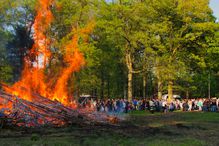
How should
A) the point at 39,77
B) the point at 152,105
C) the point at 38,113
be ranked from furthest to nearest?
the point at 152,105
the point at 39,77
the point at 38,113

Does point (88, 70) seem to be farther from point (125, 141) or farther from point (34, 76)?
point (125, 141)

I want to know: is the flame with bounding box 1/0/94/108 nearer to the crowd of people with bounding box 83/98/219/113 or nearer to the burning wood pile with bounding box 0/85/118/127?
the burning wood pile with bounding box 0/85/118/127

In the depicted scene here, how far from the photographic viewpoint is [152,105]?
3838 cm

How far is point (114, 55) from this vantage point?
55.7m

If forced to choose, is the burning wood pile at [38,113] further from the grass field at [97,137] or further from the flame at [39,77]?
the flame at [39,77]

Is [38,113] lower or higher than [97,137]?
higher

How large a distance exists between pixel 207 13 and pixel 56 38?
18.8 m

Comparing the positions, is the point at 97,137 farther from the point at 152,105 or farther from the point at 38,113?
the point at 152,105

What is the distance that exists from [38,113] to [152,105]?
22055 mm

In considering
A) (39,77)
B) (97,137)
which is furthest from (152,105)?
(97,137)

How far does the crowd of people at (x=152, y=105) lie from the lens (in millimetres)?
38438

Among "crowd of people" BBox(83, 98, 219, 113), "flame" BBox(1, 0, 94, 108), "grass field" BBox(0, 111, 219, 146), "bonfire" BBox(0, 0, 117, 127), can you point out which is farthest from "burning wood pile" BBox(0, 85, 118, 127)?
"crowd of people" BBox(83, 98, 219, 113)

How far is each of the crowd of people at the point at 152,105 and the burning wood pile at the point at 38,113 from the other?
17354mm

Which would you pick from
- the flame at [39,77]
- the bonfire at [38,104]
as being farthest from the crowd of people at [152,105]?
the bonfire at [38,104]
